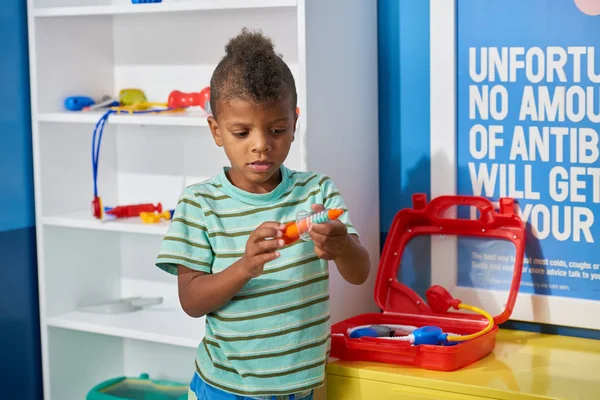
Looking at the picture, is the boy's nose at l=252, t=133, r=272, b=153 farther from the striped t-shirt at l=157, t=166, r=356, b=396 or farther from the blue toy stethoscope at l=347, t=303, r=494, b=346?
the blue toy stethoscope at l=347, t=303, r=494, b=346

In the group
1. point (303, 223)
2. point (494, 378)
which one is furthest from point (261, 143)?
point (494, 378)

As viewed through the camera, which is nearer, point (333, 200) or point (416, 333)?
point (333, 200)

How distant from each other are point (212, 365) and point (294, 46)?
784 millimetres

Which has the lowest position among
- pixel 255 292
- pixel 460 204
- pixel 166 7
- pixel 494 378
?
pixel 494 378

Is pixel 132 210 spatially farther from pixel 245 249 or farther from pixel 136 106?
pixel 245 249

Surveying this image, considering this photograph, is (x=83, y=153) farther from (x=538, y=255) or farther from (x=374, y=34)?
(x=538, y=255)

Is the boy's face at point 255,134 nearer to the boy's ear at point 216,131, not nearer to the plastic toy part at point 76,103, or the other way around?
the boy's ear at point 216,131

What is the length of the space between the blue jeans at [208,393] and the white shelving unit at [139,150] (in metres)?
0.36

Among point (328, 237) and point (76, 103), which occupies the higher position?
point (76, 103)

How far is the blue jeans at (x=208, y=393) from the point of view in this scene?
143cm

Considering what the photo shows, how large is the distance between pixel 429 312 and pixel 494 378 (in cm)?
29

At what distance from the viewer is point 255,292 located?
1410 mm

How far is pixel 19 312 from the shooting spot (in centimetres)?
207

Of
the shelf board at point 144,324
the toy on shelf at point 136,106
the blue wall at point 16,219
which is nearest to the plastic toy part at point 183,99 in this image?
the toy on shelf at point 136,106
